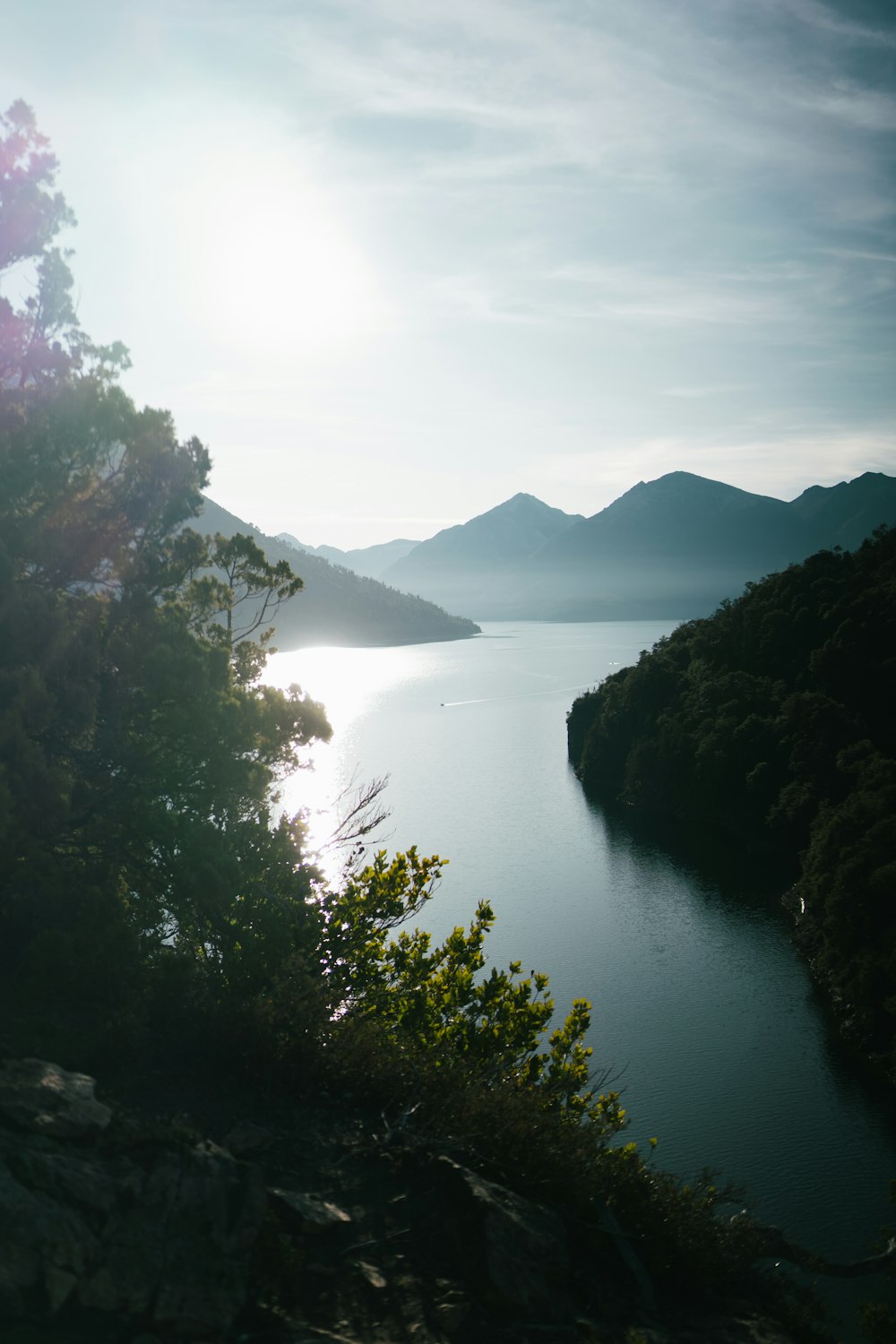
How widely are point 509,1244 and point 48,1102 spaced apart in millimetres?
5208

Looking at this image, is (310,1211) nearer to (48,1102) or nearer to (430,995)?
(48,1102)

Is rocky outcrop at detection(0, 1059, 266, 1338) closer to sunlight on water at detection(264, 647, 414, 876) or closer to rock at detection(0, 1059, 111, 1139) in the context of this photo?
rock at detection(0, 1059, 111, 1139)

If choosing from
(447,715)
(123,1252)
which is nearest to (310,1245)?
(123,1252)

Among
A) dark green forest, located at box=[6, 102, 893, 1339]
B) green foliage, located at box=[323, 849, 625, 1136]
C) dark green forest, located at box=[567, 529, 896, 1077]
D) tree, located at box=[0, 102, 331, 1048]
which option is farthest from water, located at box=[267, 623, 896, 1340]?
tree, located at box=[0, 102, 331, 1048]

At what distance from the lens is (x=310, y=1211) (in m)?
9.92

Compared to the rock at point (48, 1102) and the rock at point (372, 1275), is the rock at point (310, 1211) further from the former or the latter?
the rock at point (48, 1102)

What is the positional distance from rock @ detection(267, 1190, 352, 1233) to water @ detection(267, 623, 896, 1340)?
1538 cm

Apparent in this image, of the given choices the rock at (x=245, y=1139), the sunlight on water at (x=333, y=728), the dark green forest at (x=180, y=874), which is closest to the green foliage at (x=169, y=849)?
the dark green forest at (x=180, y=874)

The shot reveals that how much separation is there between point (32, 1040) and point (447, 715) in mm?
106403

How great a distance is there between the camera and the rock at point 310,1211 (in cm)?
980

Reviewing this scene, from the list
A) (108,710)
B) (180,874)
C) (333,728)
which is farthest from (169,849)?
(333,728)

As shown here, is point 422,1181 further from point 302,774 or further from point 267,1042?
point 302,774

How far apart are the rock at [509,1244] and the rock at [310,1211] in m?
1.28

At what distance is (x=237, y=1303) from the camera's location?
864cm
